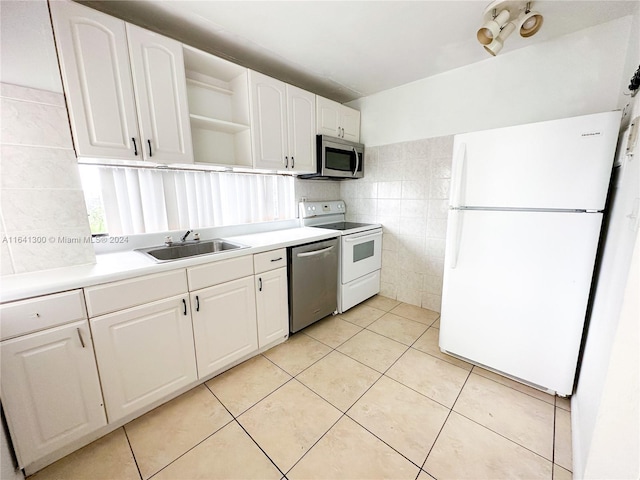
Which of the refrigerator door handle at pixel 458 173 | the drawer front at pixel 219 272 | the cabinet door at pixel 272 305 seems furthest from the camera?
the cabinet door at pixel 272 305

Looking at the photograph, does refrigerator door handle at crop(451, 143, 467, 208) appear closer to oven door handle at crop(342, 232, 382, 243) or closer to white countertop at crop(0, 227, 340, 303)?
oven door handle at crop(342, 232, 382, 243)

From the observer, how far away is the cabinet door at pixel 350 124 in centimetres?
271

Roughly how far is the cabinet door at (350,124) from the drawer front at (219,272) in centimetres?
185

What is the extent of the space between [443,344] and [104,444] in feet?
7.18

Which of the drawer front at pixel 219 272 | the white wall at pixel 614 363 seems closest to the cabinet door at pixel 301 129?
the drawer front at pixel 219 272

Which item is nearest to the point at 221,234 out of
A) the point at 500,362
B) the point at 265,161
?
the point at 265,161

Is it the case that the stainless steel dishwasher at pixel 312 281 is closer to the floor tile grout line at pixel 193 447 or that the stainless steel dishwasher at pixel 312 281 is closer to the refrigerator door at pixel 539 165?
the floor tile grout line at pixel 193 447

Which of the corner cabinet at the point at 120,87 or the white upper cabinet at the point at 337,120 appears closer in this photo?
the corner cabinet at the point at 120,87

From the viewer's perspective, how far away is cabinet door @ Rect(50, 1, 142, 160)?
1.22m

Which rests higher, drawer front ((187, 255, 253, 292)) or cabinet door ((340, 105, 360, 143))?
cabinet door ((340, 105, 360, 143))

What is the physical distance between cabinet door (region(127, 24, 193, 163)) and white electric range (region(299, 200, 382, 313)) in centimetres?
138

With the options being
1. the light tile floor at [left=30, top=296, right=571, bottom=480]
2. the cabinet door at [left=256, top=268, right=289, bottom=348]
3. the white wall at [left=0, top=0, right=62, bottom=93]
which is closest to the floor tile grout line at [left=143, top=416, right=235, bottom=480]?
the light tile floor at [left=30, top=296, right=571, bottom=480]

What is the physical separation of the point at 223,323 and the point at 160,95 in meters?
1.50

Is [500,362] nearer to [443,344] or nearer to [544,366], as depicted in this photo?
[544,366]
